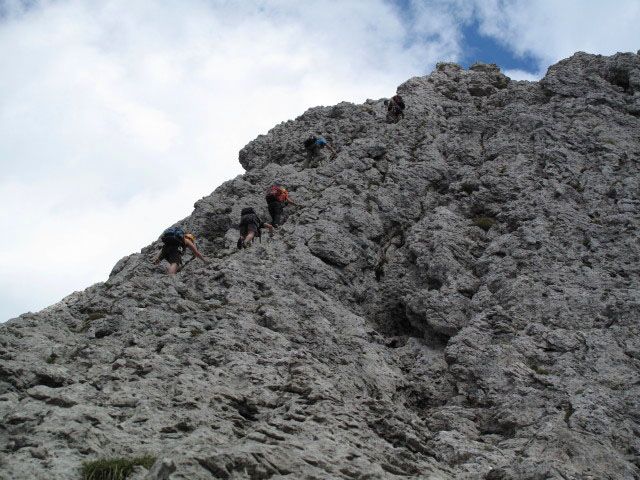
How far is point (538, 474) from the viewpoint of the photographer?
11.5 meters

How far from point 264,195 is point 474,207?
984 cm

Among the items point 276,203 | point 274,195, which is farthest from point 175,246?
point 274,195

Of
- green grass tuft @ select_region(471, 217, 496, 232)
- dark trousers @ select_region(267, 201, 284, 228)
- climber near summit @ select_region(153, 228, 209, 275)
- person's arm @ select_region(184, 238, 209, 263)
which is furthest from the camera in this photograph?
dark trousers @ select_region(267, 201, 284, 228)

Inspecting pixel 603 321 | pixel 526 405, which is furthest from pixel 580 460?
pixel 603 321

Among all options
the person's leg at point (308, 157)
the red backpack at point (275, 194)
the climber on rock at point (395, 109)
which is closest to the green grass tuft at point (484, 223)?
the red backpack at point (275, 194)

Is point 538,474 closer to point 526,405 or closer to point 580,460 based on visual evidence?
point 580,460

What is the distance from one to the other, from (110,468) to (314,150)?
2246 cm

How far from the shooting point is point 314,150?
3052 centimetres

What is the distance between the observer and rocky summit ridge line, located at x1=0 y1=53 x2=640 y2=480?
11.9m

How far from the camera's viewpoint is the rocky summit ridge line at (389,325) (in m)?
11.9

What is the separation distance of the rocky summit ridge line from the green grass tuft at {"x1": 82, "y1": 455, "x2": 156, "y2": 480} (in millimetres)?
350

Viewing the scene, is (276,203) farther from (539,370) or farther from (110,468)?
(110,468)

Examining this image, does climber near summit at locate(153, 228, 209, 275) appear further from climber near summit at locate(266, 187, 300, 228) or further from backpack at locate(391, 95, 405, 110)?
backpack at locate(391, 95, 405, 110)

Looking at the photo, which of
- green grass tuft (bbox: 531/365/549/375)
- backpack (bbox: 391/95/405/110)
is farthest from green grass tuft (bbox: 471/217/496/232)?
backpack (bbox: 391/95/405/110)
